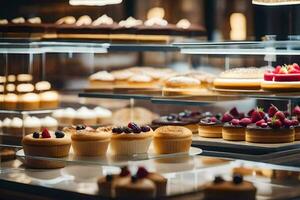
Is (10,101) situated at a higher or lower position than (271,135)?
higher

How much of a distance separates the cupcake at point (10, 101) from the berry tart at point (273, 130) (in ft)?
6.23

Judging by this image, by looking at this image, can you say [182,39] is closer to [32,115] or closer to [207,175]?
[32,115]

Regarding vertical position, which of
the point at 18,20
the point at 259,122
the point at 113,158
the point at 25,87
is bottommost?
the point at 113,158

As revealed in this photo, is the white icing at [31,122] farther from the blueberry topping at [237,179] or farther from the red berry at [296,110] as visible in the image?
the blueberry topping at [237,179]

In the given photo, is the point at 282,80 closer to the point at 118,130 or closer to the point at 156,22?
the point at 118,130

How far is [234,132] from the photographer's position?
5.51 m

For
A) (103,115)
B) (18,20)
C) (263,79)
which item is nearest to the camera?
(263,79)

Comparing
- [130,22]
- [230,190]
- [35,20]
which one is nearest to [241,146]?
[230,190]

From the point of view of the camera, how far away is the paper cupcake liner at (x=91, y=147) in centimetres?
481

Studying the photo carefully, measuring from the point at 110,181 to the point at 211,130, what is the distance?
159 cm

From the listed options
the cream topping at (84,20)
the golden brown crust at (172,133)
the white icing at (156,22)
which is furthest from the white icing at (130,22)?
the golden brown crust at (172,133)

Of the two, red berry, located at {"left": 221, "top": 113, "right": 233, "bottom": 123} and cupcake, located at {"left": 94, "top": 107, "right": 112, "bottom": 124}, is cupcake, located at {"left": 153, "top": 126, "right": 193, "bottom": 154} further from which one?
cupcake, located at {"left": 94, "top": 107, "right": 112, "bottom": 124}

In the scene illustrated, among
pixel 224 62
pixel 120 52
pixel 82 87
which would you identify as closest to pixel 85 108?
pixel 82 87

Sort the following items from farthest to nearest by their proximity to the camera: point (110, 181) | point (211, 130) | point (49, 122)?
point (49, 122) < point (211, 130) < point (110, 181)
